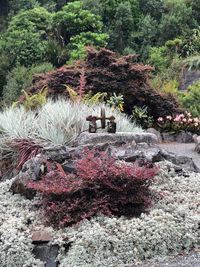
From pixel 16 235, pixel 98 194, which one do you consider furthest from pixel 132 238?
pixel 16 235

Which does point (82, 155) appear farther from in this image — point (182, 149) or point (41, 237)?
point (182, 149)

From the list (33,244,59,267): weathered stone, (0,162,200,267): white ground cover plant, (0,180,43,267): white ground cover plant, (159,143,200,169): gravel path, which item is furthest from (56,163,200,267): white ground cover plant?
(159,143,200,169): gravel path

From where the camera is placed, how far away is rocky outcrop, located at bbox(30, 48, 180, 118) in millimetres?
12812

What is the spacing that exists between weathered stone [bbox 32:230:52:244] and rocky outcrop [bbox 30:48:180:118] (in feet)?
23.8

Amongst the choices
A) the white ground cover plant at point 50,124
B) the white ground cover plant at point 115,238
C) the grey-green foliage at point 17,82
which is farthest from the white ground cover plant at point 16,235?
the grey-green foliage at point 17,82

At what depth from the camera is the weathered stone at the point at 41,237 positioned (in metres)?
5.31

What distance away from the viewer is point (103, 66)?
43.5ft

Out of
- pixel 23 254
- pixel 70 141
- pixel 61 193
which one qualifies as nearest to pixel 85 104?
pixel 70 141

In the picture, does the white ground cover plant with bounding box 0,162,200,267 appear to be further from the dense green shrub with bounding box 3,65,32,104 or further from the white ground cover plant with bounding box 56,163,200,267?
the dense green shrub with bounding box 3,65,32,104

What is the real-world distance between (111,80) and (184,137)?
208 centimetres

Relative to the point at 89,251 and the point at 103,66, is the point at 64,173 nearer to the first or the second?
the point at 89,251

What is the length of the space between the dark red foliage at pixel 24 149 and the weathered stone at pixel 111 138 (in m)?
0.62

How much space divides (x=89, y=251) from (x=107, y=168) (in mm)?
1034

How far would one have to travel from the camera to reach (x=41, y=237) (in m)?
5.34
